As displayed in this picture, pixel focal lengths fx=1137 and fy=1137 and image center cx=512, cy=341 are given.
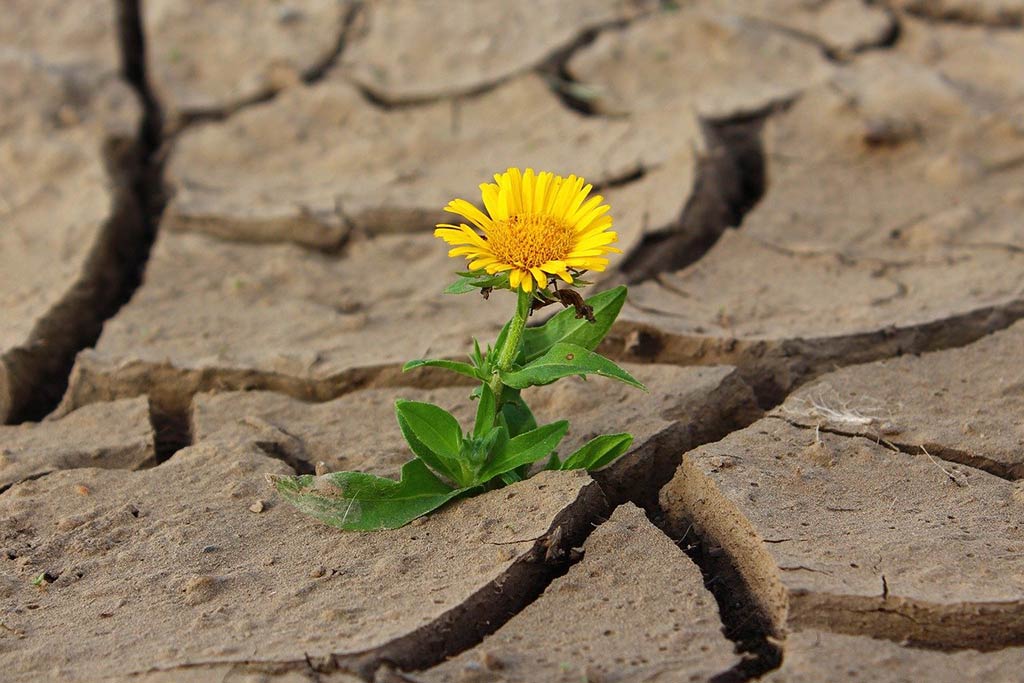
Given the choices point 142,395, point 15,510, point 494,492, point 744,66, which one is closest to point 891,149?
point 744,66

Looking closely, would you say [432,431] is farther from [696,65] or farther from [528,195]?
[696,65]

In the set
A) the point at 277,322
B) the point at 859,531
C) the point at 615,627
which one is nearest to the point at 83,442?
the point at 277,322

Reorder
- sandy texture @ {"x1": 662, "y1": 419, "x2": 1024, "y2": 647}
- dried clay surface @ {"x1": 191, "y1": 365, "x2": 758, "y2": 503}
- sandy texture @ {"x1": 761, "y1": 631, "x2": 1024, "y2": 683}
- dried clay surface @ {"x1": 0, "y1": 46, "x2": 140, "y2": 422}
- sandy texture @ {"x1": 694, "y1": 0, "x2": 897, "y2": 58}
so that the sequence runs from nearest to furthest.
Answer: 1. sandy texture @ {"x1": 761, "y1": 631, "x2": 1024, "y2": 683}
2. sandy texture @ {"x1": 662, "y1": 419, "x2": 1024, "y2": 647}
3. dried clay surface @ {"x1": 191, "y1": 365, "x2": 758, "y2": 503}
4. dried clay surface @ {"x1": 0, "y1": 46, "x2": 140, "y2": 422}
5. sandy texture @ {"x1": 694, "y1": 0, "x2": 897, "y2": 58}

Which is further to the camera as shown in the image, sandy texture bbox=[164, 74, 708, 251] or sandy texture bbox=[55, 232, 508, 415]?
sandy texture bbox=[164, 74, 708, 251]

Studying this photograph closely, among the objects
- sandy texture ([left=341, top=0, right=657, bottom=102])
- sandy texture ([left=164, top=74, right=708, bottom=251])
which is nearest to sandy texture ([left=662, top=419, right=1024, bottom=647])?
sandy texture ([left=164, top=74, right=708, bottom=251])

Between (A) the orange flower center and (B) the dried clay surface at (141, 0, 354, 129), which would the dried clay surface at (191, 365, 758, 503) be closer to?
(A) the orange flower center

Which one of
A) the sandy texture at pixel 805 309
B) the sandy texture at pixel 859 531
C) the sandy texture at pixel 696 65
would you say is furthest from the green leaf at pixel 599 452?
the sandy texture at pixel 696 65

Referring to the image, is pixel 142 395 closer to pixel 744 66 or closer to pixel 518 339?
pixel 518 339

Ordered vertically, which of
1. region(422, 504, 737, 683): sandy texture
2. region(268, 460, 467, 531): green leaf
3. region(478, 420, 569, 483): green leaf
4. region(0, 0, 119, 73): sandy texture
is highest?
region(0, 0, 119, 73): sandy texture
